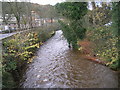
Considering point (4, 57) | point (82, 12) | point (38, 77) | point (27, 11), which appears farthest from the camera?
point (27, 11)

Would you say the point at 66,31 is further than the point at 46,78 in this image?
Yes

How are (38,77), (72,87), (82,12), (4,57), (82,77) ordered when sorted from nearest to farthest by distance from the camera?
(72,87), (82,77), (38,77), (4,57), (82,12)

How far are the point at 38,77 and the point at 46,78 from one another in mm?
455

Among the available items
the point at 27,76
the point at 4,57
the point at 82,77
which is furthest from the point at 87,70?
the point at 4,57

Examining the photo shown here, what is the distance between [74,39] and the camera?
809 cm

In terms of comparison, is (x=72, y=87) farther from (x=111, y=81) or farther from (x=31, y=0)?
(x=31, y=0)

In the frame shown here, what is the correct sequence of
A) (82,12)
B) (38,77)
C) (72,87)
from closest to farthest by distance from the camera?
1. (72,87)
2. (38,77)
3. (82,12)

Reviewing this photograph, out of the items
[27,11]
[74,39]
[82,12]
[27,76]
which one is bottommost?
[27,76]

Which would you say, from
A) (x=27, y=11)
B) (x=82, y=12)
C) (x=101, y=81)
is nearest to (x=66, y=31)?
(x=82, y=12)

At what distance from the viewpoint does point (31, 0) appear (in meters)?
18.6

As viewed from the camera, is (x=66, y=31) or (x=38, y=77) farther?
(x=66, y=31)

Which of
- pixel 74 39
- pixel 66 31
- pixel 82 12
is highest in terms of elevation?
pixel 82 12

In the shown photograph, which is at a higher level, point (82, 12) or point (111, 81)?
point (82, 12)

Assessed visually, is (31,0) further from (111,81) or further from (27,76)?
(111,81)
